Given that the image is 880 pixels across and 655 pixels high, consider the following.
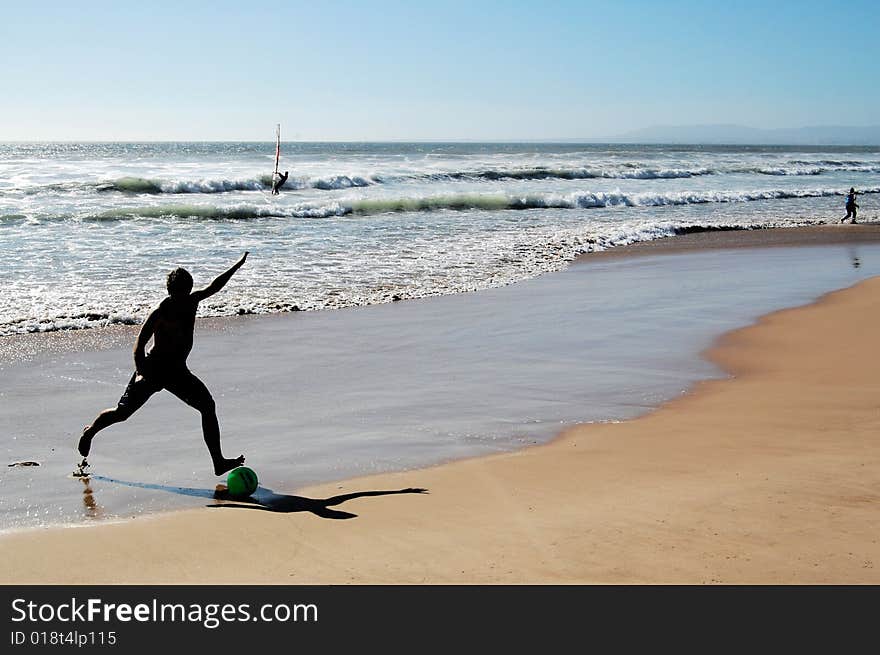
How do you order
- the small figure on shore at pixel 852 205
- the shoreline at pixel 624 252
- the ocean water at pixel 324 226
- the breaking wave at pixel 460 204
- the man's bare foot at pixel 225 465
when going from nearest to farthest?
the man's bare foot at pixel 225 465, the shoreline at pixel 624 252, the ocean water at pixel 324 226, the small figure on shore at pixel 852 205, the breaking wave at pixel 460 204

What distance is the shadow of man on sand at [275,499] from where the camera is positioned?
5.54 m

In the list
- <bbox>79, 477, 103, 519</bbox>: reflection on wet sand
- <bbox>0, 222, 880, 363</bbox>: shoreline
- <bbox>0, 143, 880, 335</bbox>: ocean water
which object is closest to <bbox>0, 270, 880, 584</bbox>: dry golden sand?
<bbox>79, 477, 103, 519</bbox>: reflection on wet sand

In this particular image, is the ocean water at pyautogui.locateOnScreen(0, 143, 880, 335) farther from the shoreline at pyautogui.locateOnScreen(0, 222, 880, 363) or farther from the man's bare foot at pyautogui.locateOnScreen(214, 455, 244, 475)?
the man's bare foot at pyautogui.locateOnScreen(214, 455, 244, 475)

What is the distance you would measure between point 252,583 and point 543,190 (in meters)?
37.8

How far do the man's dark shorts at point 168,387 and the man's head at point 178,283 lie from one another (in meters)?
0.50

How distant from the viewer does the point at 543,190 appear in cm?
4103

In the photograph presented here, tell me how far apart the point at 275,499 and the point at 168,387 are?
3.81ft

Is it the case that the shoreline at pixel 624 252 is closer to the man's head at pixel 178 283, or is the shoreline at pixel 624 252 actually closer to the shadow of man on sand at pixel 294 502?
the man's head at pixel 178 283

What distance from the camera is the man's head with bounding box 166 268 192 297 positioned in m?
6.20

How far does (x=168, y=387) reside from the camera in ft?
20.7

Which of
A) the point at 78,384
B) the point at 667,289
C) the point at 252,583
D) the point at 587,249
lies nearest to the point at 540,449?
the point at 252,583

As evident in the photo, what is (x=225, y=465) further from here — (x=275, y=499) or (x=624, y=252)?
(x=624, y=252)

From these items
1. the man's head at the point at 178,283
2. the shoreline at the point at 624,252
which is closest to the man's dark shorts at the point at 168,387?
the man's head at the point at 178,283
